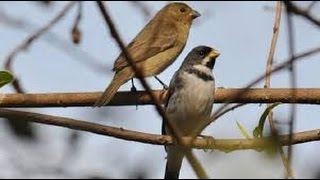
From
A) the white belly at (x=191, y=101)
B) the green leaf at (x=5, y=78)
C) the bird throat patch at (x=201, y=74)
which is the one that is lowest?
the green leaf at (x=5, y=78)

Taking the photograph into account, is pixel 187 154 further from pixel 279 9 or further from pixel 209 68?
pixel 209 68

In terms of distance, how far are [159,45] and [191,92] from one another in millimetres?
1673

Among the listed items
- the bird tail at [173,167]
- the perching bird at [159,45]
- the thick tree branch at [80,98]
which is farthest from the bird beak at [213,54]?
the thick tree branch at [80,98]

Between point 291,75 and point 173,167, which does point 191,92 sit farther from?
point 291,75

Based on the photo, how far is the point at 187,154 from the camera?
1.23 m

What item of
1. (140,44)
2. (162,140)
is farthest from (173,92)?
(162,140)

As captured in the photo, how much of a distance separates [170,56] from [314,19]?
5294mm

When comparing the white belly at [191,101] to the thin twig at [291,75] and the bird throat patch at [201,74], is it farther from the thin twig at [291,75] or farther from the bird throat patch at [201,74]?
the thin twig at [291,75]

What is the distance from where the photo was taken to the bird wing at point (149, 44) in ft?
20.1

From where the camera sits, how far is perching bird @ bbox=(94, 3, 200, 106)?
19.7ft

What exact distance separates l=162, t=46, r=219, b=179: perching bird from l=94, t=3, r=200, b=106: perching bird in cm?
41

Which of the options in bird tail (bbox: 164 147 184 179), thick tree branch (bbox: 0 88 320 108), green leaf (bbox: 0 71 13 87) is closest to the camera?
green leaf (bbox: 0 71 13 87)

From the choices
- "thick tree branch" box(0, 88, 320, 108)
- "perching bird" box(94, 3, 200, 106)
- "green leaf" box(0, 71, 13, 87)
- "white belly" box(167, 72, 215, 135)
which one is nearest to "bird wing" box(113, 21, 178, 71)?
"perching bird" box(94, 3, 200, 106)

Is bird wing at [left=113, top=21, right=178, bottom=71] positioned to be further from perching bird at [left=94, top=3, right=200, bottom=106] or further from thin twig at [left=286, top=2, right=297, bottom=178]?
thin twig at [left=286, top=2, right=297, bottom=178]
